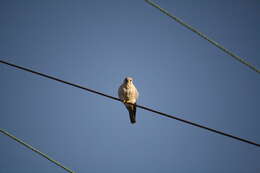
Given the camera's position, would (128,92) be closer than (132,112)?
Yes

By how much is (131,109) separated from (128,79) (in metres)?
0.88

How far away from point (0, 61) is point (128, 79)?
4089mm

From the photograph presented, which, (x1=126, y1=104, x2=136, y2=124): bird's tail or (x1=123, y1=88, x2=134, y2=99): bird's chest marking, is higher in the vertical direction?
(x1=123, y1=88, x2=134, y2=99): bird's chest marking

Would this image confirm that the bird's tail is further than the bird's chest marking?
Yes

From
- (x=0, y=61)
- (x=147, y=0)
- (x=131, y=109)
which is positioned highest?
(x=131, y=109)

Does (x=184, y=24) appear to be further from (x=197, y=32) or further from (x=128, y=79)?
(x=128, y=79)

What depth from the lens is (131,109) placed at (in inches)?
362

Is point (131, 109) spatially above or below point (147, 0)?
above

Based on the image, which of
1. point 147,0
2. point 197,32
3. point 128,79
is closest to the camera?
point 197,32

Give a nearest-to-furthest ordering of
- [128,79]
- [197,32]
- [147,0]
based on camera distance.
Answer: [197,32] < [147,0] < [128,79]

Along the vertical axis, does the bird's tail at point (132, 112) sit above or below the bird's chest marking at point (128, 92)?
below

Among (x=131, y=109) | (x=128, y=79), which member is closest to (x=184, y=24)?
(x=128, y=79)

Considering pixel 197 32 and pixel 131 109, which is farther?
pixel 131 109

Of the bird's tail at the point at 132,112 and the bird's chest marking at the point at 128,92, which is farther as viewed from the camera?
the bird's tail at the point at 132,112
